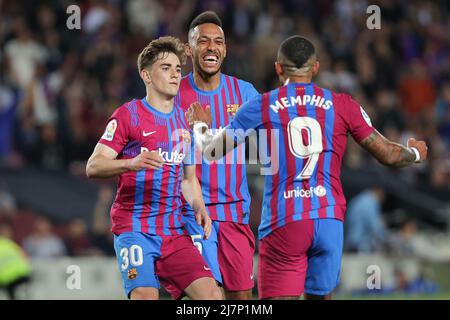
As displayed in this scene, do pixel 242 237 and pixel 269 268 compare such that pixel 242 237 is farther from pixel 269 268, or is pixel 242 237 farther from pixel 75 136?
pixel 75 136

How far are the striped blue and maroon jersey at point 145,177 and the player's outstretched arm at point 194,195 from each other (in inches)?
8.4

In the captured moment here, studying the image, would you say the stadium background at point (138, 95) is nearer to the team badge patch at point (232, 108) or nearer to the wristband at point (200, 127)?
the team badge patch at point (232, 108)

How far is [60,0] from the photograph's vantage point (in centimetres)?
1919

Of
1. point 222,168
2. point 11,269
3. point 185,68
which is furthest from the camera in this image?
point 185,68

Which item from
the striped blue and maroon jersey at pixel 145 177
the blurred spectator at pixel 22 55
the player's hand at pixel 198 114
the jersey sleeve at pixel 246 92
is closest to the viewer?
the striped blue and maroon jersey at pixel 145 177

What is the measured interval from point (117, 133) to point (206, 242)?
1.42 m

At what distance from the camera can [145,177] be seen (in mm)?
8234

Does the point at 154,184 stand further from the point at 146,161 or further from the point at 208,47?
the point at 208,47

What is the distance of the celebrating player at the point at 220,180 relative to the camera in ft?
30.2

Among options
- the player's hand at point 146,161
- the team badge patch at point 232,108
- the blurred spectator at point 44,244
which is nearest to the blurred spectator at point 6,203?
the blurred spectator at point 44,244

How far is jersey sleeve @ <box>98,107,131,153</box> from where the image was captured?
8148 mm

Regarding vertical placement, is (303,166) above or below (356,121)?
below

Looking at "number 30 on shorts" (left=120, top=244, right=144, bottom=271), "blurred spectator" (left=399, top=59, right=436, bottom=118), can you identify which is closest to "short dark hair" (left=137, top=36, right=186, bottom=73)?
"number 30 on shorts" (left=120, top=244, right=144, bottom=271)

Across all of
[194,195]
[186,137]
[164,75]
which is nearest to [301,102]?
[186,137]
